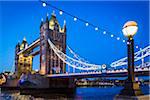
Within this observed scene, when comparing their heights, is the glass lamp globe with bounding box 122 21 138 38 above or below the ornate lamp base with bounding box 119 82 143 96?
above

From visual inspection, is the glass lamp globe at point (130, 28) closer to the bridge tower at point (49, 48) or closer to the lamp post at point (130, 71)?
the lamp post at point (130, 71)

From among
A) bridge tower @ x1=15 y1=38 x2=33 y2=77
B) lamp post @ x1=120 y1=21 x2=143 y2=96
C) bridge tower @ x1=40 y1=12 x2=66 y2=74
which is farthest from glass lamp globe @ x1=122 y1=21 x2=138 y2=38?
bridge tower @ x1=15 y1=38 x2=33 y2=77

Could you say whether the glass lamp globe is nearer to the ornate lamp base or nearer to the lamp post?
the lamp post

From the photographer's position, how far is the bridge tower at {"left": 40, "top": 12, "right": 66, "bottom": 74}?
124ft

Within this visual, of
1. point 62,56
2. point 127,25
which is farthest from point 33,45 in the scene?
point 127,25

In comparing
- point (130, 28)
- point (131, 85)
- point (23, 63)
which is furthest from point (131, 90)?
point (23, 63)

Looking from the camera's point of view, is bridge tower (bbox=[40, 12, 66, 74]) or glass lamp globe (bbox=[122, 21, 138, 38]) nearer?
glass lamp globe (bbox=[122, 21, 138, 38])

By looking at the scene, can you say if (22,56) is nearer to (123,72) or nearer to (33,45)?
(33,45)

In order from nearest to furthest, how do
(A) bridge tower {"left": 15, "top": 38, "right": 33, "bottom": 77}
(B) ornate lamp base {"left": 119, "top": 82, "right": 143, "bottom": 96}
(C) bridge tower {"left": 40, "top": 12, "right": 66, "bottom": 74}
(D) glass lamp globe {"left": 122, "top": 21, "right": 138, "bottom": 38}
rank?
(B) ornate lamp base {"left": 119, "top": 82, "right": 143, "bottom": 96} → (D) glass lamp globe {"left": 122, "top": 21, "right": 138, "bottom": 38} → (C) bridge tower {"left": 40, "top": 12, "right": 66, "bottom": 74} → (A) bridge tower {"left": 15, "top": 38, "right": 33, "bottom": 77}

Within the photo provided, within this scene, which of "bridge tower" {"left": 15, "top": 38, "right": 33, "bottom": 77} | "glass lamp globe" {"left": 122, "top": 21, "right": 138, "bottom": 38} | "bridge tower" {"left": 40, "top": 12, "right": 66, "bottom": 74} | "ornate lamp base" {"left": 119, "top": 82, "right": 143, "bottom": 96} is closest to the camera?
"ornate lamp base" {"left": 119, "top": 82, "right": 143, "bottom": 96}

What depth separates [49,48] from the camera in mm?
38594

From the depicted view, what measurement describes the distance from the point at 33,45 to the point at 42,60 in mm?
5570

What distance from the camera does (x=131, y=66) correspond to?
3.13m

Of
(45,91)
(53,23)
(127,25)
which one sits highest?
(53,23)
